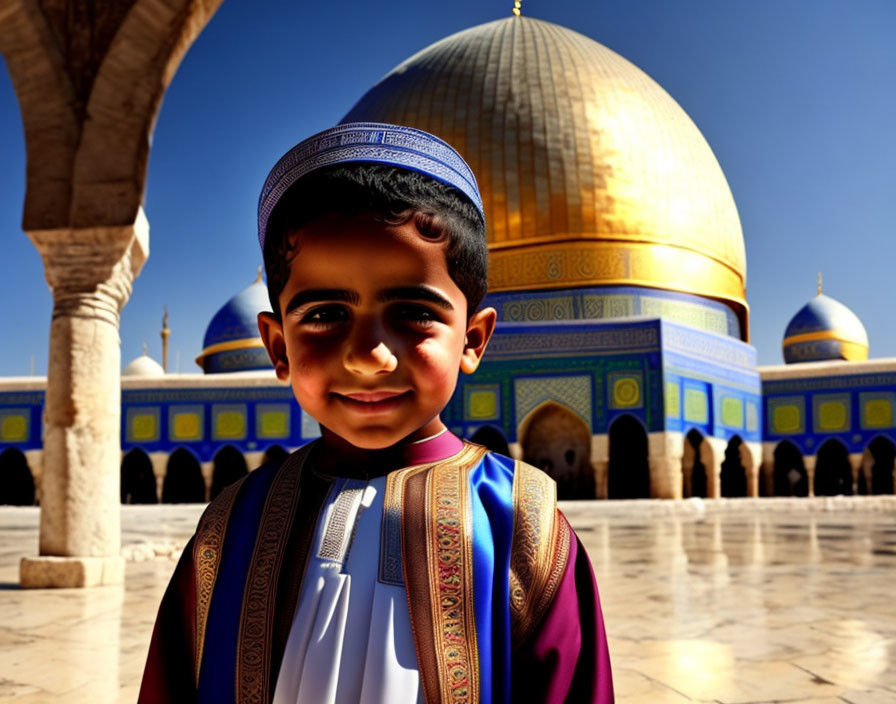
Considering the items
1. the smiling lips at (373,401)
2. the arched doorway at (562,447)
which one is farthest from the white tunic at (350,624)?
the arched doorway at (562,447)

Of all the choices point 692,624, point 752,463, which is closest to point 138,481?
point 752,463

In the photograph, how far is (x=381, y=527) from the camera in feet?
3.52

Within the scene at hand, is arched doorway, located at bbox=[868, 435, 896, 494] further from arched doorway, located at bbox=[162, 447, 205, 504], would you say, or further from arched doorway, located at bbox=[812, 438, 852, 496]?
arched doorway, located at bbox=[162, 447, 205, 504]

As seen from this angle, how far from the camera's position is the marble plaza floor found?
2.51 metres

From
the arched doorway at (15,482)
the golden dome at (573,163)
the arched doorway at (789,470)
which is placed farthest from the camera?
the arched doorway at (15,482)

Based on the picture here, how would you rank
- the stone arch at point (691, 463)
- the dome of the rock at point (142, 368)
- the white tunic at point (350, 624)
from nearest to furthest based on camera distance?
the white tunic at point (350, 624) < the stone arch at point (691, 463) < the dome of the rock at point (142, 368)

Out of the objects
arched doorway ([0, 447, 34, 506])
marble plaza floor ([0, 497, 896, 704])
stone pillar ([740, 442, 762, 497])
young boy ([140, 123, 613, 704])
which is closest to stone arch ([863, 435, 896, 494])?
stone pillar ([740, 442, 762, 497])

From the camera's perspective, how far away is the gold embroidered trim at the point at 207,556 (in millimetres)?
1105

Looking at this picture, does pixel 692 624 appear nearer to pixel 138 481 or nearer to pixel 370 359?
pixel 370 359

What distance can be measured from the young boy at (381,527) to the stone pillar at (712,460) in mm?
16516

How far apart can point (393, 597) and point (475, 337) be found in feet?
1.15

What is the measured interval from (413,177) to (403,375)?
0.23m

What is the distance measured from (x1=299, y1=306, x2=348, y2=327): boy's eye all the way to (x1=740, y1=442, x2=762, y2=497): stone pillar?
716 inches

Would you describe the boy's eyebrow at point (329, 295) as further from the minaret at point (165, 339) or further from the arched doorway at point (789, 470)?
the minaret at point (165, 339)
